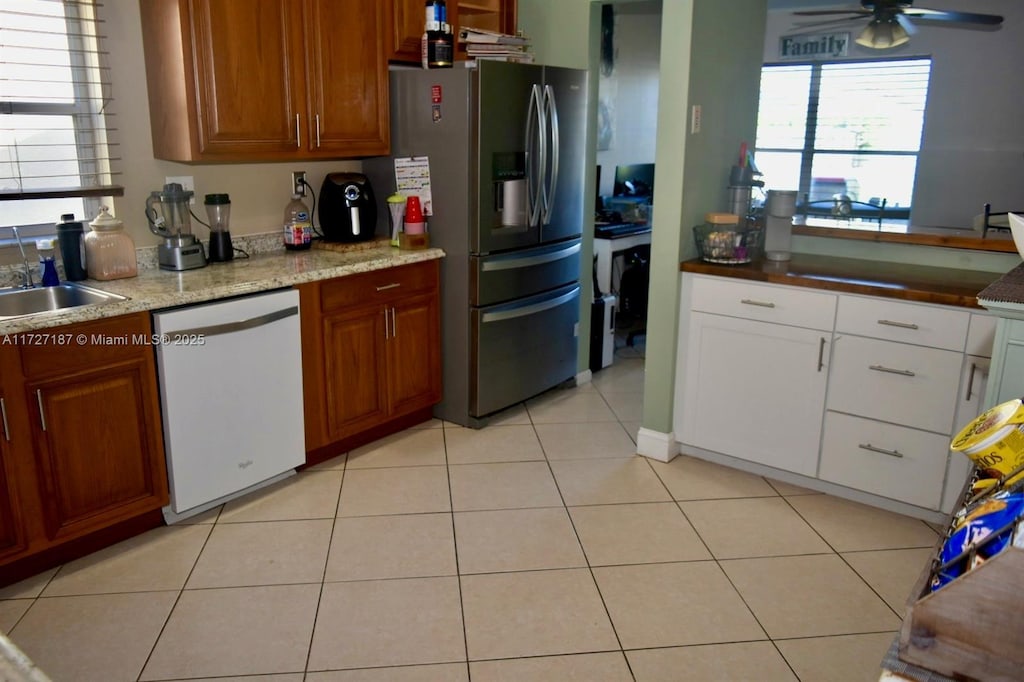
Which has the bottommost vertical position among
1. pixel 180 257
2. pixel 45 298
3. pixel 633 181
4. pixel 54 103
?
pixel 45 298

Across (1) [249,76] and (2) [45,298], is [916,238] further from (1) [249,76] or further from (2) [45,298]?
(2) [45,298]

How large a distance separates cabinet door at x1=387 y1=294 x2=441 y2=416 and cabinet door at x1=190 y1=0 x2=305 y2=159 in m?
0.88

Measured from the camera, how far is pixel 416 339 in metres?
3.64

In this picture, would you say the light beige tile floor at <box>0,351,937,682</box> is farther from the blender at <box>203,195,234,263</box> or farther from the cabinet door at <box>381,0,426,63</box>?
the cabinet door at <box>381,0,426,63</box>

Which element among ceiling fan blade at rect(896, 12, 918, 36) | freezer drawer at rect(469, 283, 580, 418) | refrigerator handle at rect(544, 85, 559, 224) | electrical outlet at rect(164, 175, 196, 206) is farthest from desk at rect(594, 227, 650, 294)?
electrical outlet at rect(164, 175, 196, 206)

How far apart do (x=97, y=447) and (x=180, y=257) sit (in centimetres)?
85

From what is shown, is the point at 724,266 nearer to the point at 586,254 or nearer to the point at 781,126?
the point at 586,254

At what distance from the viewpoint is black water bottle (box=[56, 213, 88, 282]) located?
110 inches

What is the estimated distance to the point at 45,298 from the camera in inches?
108

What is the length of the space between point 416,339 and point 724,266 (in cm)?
143

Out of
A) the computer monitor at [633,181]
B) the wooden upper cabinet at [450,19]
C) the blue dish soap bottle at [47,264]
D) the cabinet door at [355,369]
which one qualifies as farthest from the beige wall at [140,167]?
the computer monitor at [633,181]

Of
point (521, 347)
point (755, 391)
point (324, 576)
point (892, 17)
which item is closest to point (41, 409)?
point (324, 576)

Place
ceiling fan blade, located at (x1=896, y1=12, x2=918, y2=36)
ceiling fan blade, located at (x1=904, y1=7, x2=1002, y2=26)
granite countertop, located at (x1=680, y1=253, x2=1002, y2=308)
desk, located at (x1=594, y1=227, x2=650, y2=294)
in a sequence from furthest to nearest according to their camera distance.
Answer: desk, located at (x1=594, y1=227, x2=650, y2=294) → ceiling fan blade, located at (x1=896, y1=12, x2=918, y2=36) → ceiling fan blade, located at (x1=904, y1=7, x2=1002, y2=26) → granite countertop, located at (x1=680, y1=253, x2=1002, y2=308)

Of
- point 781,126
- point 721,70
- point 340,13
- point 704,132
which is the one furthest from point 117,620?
point 781,126
